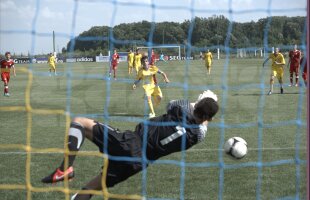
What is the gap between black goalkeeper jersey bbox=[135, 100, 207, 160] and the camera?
454 cm

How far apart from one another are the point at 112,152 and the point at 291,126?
6005 millimetres

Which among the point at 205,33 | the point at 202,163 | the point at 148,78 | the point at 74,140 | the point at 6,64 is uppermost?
the point at 205,33

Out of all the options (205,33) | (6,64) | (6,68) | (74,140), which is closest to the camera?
(74,140)

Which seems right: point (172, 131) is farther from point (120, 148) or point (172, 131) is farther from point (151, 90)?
point (151, 90)

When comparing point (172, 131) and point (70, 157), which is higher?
point (172, 131)

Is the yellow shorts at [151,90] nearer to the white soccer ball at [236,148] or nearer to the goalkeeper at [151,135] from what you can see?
the white soccer ball at [236,148]

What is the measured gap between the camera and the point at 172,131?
4.53 meters

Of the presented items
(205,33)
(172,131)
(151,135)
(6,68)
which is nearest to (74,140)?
(151,135)

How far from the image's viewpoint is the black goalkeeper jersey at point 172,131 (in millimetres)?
4543

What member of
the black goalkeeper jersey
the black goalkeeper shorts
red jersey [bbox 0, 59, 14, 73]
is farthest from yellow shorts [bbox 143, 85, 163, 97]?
red jersey [bbox 0, 59, 14, 73]

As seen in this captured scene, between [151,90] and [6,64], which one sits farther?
[6,64]

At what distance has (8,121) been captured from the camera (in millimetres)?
11234

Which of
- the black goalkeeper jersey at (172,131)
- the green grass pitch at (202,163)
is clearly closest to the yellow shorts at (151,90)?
the green grass pitch at (202,163)

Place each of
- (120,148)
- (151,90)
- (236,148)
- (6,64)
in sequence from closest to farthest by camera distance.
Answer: (120,148), (236,148), (151,90), (6,64)
